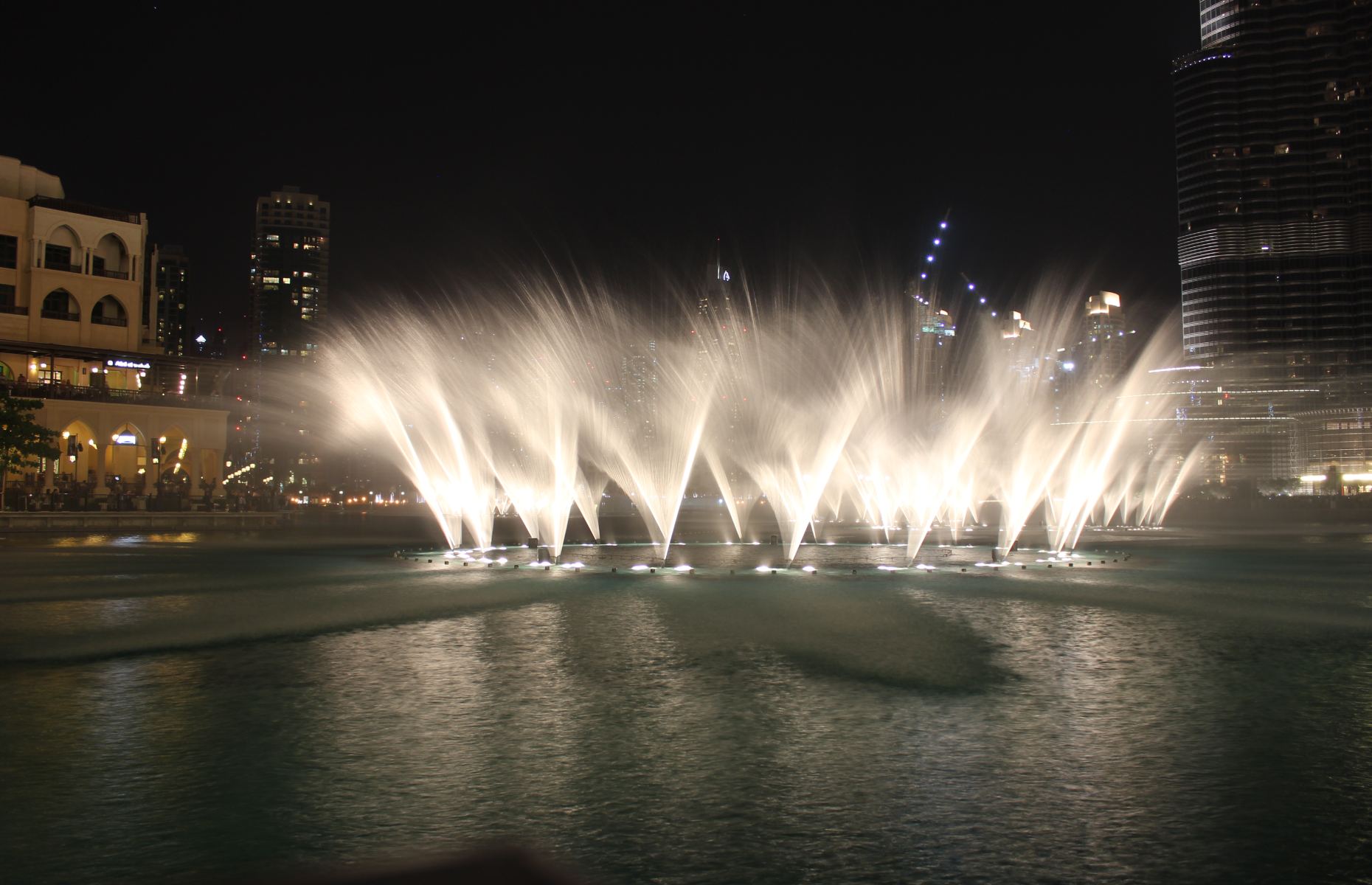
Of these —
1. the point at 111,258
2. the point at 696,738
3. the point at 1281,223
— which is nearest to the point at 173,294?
the point at 111,258

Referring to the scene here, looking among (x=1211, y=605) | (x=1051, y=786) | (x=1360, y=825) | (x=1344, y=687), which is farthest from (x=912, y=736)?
(x=1211, y=605)

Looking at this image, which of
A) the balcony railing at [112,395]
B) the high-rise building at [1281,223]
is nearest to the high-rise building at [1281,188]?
the high-rise building at [1281,223]

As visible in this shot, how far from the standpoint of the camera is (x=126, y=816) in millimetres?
6836

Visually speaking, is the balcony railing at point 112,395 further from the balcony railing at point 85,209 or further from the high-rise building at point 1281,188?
the high-rise building at point 1281,188

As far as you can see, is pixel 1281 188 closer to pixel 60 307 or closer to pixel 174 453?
pixel 174 453

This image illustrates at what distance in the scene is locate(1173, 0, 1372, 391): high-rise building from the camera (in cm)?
13788

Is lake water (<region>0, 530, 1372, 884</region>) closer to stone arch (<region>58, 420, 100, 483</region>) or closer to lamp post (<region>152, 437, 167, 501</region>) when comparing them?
stone arch (<region>58, 420, 100, 483</region>)

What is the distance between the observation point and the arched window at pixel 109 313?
65.6m

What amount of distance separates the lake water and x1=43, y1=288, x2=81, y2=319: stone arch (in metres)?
52.2

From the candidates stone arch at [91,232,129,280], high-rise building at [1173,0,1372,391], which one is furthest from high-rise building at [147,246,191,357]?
high-rise building at [1173,0,1372,391]

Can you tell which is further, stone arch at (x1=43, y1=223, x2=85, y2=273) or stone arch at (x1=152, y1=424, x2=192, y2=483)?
stone arch at (x1=152, y1=424, x2=192, y2=483)

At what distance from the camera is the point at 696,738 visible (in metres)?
8.94

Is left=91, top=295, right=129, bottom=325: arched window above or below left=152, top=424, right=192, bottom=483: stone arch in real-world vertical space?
above

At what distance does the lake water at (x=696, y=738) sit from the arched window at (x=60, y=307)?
52236 millimetres
